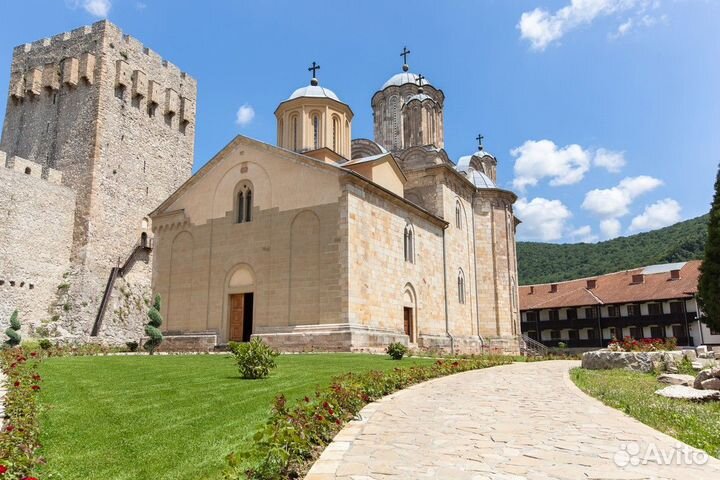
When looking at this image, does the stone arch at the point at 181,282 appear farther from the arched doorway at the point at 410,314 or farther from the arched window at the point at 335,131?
the arched doorway at the point at 410,314

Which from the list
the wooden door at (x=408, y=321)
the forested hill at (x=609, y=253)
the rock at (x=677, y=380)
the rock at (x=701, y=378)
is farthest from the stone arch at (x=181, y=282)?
the forested hill at (x=609, y=253)

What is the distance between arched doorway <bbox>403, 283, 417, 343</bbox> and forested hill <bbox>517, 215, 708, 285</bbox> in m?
44.1

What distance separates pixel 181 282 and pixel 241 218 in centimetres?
384

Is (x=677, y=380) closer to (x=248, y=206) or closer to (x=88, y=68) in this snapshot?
(x=248, y=206)

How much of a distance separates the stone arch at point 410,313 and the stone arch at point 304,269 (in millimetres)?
4675

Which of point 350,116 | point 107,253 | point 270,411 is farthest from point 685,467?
point 107,253

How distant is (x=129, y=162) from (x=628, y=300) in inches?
1493

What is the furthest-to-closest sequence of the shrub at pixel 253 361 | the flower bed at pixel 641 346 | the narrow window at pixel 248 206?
1. the narrow window at pixel 248 206
2. the flower bed at pixel 641 346
3. the shrub at pixel 253 361

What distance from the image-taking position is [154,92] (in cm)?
3894

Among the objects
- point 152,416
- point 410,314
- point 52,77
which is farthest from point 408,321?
point 52,77

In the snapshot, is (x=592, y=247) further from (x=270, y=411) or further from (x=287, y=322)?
(x=270, y=411)

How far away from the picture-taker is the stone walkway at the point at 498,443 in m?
4.50

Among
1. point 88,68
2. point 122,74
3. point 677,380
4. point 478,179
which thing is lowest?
point 677,380

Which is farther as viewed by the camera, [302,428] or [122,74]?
[122,74]
